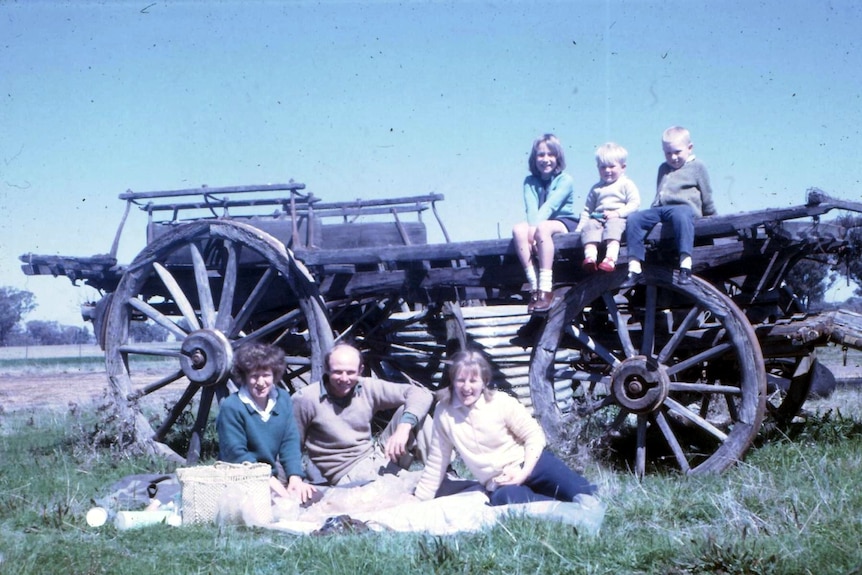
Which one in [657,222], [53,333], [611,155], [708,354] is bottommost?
[53,333]

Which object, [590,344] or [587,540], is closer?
[587,540]

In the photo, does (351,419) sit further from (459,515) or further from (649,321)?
(649,321)

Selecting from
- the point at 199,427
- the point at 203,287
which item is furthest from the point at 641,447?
the point at 203,287

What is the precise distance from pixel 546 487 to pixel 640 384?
4.30ft

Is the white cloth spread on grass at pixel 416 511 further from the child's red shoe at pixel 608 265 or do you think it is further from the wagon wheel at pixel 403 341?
the wagon wheel at pixel 403 341

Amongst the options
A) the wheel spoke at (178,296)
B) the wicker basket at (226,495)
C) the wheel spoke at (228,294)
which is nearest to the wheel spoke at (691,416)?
the wicker basket at (226,495)

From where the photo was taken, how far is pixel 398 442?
543 centimetres

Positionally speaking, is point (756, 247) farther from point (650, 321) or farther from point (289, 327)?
point (289, 327)

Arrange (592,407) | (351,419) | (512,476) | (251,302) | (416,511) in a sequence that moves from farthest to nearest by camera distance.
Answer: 1. (251,302)
2. (592,407)
3. (351,419)
4. (512,476)
5. (416,511)

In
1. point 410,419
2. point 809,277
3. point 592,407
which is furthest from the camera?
point 809,277

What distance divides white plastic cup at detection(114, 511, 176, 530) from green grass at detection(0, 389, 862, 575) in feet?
0.28

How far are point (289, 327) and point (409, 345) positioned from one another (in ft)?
4.62

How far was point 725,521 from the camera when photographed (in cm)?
412

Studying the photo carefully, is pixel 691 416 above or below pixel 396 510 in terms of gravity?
above
